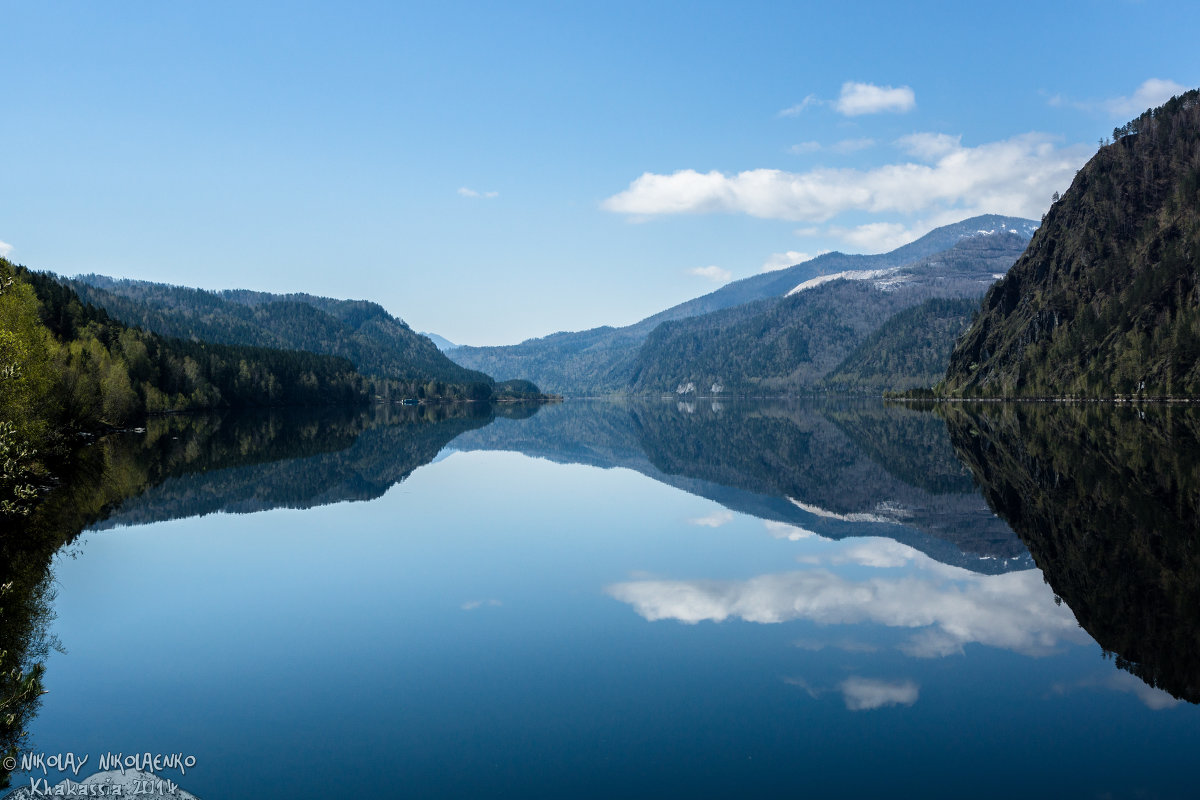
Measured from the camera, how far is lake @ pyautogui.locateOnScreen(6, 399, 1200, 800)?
13.7 meters

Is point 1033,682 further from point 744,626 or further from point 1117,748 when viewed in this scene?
point 744,626

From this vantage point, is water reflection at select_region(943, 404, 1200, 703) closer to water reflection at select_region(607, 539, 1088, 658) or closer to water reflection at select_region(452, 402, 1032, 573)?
water reflection at select_region(607, 539, 1088, 658)

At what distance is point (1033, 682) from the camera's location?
1716 cm

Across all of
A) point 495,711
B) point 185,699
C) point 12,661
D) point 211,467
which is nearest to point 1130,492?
point 495,711

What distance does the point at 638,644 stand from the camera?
20094 millimetres

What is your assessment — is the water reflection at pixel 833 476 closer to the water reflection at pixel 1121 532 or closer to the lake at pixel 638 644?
the lake at pixel 638 644

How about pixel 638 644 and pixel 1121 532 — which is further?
pixel 1121 532

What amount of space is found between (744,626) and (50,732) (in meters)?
15.9

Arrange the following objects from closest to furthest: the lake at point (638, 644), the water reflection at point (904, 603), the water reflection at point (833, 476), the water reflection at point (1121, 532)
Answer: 1. the lake at point (638, 644)
2. the water reflection at point (1121, 532)
3. the water reflection at point (904, 603)
4. the water reflection at point (833, 476)

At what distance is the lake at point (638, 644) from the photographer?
44.9 ft

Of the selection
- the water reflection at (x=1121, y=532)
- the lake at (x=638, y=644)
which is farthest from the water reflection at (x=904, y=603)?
the water reflection at (x=1121, y=532)

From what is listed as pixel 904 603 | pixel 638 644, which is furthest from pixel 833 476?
pixel 638 644

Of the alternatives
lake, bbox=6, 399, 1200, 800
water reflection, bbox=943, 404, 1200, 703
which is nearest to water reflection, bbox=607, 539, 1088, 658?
lake, bbox=6, 399, 1200, 800

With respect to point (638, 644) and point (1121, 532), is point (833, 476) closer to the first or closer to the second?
point (1121, 532)
